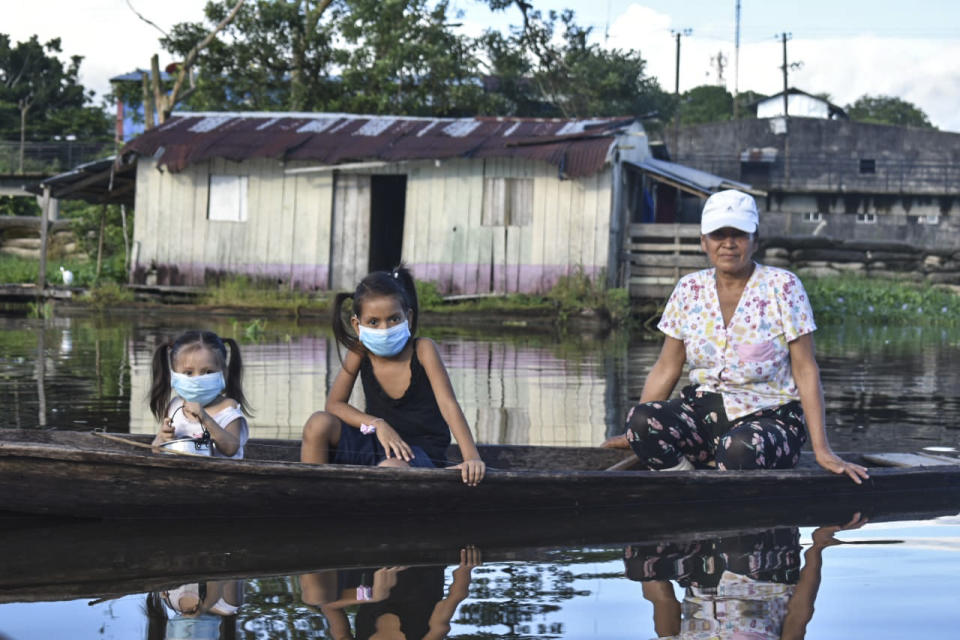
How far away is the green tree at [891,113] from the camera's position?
55469mm

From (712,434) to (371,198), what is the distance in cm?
1344

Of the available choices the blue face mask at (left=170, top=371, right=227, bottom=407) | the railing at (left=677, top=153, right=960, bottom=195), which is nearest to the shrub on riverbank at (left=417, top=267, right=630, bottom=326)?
the blue face mask at (left=170, top=371, right=227, bottom=407)

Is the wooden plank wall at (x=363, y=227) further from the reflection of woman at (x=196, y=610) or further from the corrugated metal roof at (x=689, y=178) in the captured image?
the reflection of woman at (x=196, y=610)

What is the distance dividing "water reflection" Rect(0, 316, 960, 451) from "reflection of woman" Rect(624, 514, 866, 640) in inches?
97.7

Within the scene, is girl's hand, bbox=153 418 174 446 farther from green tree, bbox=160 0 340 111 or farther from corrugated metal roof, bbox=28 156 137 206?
green tree, bbox=160 0 340 111

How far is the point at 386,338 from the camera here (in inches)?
173

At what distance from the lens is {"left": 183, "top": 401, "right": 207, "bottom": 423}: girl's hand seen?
14.3 ft

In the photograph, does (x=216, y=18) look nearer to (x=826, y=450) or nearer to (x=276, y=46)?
(x=276, y=46)

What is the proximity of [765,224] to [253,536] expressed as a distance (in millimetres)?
29974

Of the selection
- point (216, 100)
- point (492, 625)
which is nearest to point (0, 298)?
point (216, 100)

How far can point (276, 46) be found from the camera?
78.9ft

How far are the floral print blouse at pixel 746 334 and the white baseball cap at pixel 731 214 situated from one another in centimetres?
26

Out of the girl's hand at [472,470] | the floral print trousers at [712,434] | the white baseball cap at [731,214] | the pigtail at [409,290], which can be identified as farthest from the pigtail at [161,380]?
the white baseball cap at [731,214]

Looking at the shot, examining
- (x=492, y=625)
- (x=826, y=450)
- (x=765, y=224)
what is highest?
(x=765, y=224)
